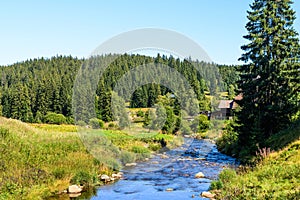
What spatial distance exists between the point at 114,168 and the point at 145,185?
4663 mm

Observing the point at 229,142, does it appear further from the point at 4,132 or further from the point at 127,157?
the point at 4,132

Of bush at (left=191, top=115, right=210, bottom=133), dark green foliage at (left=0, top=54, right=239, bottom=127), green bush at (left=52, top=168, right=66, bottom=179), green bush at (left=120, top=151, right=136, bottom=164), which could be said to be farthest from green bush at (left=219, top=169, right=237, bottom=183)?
dark green foliage at (left=0, top=54, right=239, bottom=127)

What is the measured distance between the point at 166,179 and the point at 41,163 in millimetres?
7985

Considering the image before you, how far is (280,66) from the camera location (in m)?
30.9

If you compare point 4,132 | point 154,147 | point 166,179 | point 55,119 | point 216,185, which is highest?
point 55,119

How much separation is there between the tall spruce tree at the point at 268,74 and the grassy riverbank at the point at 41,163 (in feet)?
34.7

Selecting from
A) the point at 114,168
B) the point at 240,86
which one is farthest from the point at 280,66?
the point at 114,168

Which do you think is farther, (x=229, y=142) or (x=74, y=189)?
(x=229, y=142)

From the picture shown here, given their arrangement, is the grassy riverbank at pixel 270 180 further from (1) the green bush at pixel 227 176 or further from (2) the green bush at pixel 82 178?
(2) the green bush at pixel 82 178

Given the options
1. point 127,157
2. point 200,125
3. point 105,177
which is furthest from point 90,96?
point 105,177

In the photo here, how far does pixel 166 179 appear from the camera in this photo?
22.9m

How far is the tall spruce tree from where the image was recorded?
30.2 metres

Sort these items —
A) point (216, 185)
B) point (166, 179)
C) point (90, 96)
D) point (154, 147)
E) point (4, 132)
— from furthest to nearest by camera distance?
point (90, 96) → point (154, 147) → point (4, 132) → point (166, 179) → point (216, 185)

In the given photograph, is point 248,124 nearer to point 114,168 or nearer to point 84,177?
point 114,168
